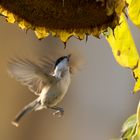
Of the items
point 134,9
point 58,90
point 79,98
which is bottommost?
point 79,98

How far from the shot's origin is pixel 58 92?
2.22 meters

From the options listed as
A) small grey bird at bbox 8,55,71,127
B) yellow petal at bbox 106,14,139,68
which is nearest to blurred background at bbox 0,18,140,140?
small grey bird at bbox 8,55,71,127

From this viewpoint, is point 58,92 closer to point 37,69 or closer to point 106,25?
→ point 37,69

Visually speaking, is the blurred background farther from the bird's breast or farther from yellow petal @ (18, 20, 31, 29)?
yellow petal @ (18, 20, 31, 29)

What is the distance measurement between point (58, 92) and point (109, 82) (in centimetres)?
217

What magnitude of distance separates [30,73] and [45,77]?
0.12 metres

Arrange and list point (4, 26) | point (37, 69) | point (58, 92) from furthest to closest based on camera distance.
→ point (4, 26), point (58, 92), point (37, 69)

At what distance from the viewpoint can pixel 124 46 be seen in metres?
1.36

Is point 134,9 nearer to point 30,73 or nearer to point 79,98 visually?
point 30,73

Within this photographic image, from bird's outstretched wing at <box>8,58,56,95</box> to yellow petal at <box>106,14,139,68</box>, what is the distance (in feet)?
2.27

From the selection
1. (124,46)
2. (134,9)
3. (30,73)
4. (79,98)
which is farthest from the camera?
(79,98)

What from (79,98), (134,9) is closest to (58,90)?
(134,9)

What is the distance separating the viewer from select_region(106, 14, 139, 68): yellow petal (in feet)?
4.41

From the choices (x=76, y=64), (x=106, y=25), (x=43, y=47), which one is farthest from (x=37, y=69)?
(x=43, y=47)
